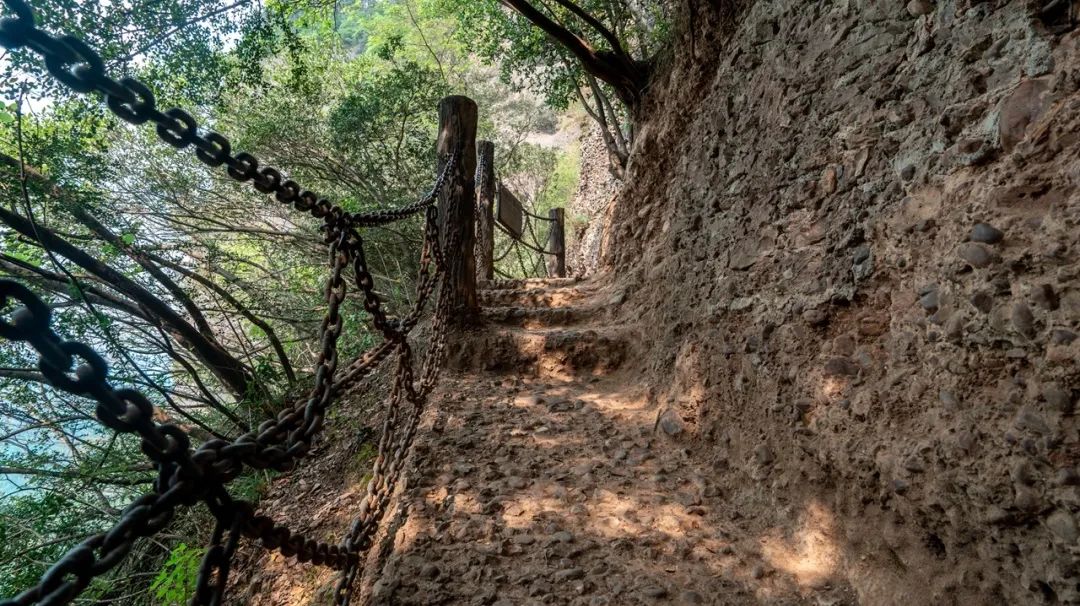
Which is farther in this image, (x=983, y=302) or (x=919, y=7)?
(x=919, y=7)

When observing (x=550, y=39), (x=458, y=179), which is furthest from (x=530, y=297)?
(x=550, y=39)

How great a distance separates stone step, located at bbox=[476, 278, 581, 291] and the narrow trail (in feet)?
6.94

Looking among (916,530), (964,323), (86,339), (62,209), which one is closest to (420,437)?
(916,530)

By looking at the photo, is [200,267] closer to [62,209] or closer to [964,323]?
[62,209]

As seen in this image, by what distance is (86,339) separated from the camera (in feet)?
13.6

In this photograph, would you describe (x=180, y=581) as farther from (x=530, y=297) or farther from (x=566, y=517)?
(x=530, y=297)

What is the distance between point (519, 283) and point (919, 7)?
4364 mm

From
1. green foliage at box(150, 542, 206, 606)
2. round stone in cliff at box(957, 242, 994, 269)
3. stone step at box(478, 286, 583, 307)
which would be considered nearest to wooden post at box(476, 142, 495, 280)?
stone step at box(478, 286, 583, 307)

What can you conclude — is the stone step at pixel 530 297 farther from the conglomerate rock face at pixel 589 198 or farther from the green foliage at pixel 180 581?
the conglomerate rock face at pixel 589 198

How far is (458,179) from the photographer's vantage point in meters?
3.70

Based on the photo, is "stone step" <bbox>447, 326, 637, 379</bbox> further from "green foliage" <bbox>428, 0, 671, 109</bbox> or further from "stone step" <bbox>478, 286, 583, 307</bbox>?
"green foliage" <bbox>428, 0, 671, 109</bbox>

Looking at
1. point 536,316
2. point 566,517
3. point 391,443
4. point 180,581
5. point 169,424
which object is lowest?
point 180,581

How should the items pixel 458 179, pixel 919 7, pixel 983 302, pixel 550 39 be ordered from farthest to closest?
pixel 550 39 < pixel 458 179 < pixel 919 7 < pixel 983 302

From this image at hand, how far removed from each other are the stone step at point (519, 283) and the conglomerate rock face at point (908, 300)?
309 cm
